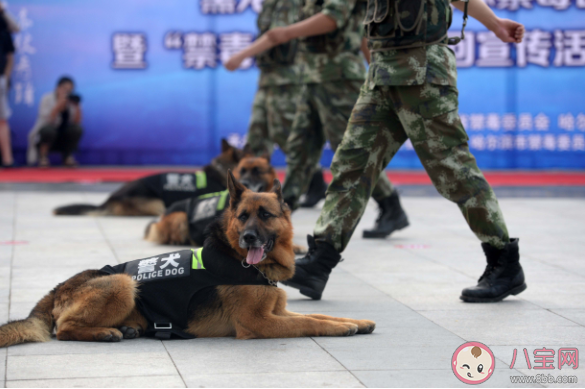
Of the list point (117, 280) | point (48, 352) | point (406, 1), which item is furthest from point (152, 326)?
point (406, 1)

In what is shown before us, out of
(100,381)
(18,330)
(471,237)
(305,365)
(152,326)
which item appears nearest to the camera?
(100,381)

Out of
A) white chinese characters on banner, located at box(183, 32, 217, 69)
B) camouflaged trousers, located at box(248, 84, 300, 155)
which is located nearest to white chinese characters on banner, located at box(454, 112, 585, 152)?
white chinese characters on banner, located at box(183, 32, 217, 69)

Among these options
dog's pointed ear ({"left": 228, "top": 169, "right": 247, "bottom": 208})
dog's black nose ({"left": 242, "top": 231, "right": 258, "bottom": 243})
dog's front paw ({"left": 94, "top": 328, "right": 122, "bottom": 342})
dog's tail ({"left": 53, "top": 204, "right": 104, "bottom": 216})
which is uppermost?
dog's pointed ear ({"left": 228, "top": 169, "right": 247, "bottom": 208})

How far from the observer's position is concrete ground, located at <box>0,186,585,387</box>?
121 inches

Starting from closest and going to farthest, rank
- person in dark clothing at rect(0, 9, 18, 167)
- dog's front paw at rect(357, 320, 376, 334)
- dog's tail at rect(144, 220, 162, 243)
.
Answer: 1. dog's front paw at rect(357, 320, 376, 334)
2. dog's tail at rect(144, 220, 162, 243)
3. person in dark clothing at rect(0, 9, 18, 167)

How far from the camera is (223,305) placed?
366 centimetres

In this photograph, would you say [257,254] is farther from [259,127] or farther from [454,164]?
[259,127]

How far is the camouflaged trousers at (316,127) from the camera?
6250 millimetres

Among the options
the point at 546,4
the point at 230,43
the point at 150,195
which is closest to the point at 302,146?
the point at 150,195

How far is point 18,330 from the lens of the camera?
11.4 ft

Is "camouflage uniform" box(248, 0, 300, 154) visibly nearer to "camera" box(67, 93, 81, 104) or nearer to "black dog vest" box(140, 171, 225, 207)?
"black dog vest" box(140, 171, 225, 207)

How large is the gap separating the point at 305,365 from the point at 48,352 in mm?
1197

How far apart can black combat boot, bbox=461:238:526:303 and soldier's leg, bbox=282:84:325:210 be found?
8.64 feet

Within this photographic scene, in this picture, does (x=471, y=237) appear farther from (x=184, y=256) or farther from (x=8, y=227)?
(x=8, y=227)
